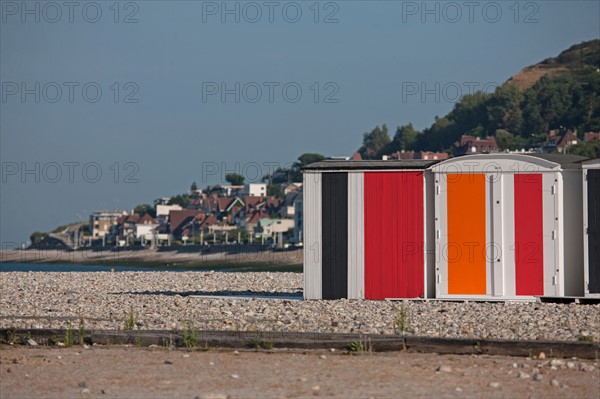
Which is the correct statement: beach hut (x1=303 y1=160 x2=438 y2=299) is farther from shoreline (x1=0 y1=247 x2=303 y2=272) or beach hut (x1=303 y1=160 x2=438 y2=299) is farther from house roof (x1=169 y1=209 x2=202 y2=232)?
house roof (x1=169 y1=209 x2=202 y2=232)

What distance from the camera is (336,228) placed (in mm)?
21625

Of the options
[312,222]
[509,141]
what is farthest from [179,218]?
[312,222]

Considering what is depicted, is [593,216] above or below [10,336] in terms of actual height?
above

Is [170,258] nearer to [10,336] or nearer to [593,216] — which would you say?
[593,216]

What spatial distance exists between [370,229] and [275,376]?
9.98 meters

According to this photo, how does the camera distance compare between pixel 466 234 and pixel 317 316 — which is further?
pixel 466 234

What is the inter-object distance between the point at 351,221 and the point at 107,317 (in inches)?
215

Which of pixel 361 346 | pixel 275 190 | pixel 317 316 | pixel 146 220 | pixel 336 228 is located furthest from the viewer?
pixel 275 190

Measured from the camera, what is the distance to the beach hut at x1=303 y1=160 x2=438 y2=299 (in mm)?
21344

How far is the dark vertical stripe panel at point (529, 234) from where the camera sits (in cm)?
2069

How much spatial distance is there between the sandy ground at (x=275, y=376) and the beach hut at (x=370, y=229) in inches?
307

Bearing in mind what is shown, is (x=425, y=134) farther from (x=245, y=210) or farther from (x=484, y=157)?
(x=484, y=157)

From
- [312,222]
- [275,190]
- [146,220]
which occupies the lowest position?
[312,222]

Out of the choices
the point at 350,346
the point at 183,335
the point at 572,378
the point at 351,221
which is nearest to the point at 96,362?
the point at 183,335
